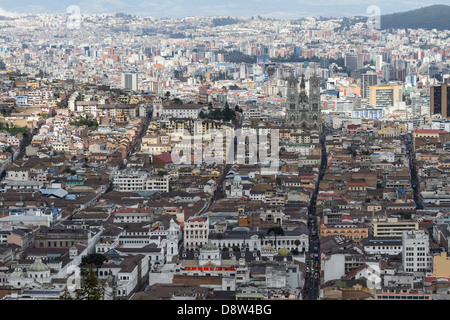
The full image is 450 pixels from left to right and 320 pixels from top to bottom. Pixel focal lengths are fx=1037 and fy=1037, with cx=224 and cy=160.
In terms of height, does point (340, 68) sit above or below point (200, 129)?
above

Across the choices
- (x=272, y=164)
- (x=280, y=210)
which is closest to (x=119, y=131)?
(x=272, y=164)

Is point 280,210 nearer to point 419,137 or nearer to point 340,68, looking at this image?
point 419,137

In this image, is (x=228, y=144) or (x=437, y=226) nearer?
(x=437, y=226)

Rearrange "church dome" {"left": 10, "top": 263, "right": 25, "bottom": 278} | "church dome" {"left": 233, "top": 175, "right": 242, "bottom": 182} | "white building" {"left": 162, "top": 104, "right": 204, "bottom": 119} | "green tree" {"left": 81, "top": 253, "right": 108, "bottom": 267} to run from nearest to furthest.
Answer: "church dome" {"left": 10, "top": 263, "right": 25, "bottom": 278}, "green tree" {"left": 81, "top": 253, "right": 108, "bottom": 267}, "church dome" {"left": 233, "top": 175, "right": 242, "bottom": 182}, "white building" {"left": 162, "top": 104, "right": 204, "bottom": 119}

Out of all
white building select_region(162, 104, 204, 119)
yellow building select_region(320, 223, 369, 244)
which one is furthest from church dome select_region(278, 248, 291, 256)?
white building select_region(162, 104, 204, 119)

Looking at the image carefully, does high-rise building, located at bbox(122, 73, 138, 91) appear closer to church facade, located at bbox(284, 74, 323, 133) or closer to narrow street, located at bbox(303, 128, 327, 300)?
church facade, located at bbox(284, 74, 323, 133)

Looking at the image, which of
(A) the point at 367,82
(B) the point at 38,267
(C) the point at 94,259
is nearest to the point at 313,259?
(C) the point at 94,259
